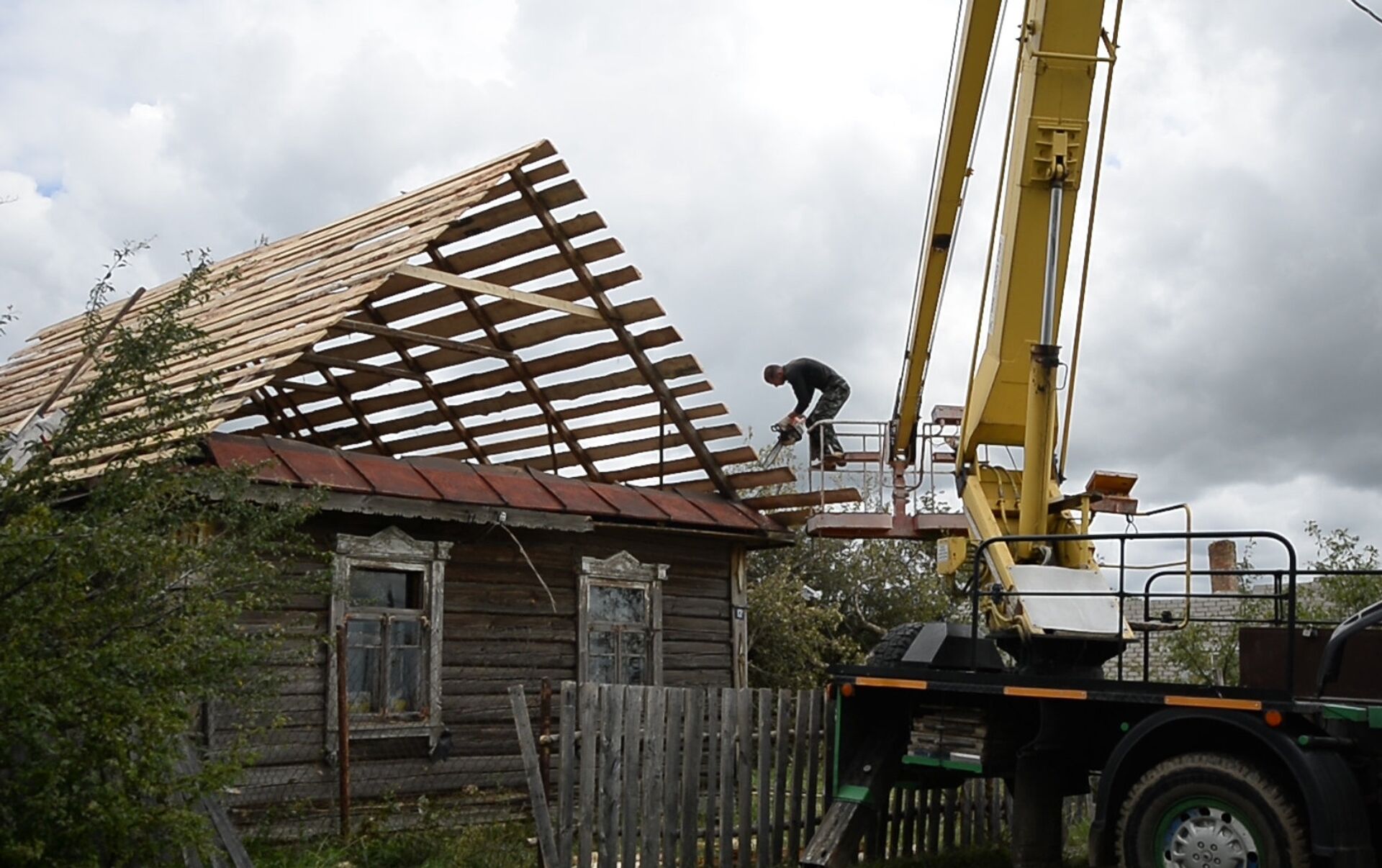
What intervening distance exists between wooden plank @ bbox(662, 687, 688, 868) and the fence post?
2.85m

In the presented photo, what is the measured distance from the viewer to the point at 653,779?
10.1 metres

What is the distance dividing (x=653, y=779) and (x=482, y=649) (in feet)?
12.4

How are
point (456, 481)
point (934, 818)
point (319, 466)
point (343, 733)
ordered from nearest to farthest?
point (343, 733) < point (934, 818) < point (319, 466) < point (456, 481)

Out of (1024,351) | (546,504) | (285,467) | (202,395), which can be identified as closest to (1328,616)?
(1024,351)

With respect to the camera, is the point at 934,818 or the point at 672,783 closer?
the point at 672,783

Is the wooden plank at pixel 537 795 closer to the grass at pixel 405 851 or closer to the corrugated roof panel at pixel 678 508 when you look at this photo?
the grass at pixel 405 851

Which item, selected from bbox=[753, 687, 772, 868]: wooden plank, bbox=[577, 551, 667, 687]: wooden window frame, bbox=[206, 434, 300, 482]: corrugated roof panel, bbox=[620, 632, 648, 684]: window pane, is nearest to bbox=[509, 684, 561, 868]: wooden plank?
bbox=[753, 687, 772, 868]: wooden plank

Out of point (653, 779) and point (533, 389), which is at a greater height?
point (533, 389)

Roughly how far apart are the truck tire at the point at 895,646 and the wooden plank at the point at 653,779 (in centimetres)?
171

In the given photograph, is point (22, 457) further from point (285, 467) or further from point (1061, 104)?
point (1061, 104)

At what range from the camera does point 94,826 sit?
22.1 ft

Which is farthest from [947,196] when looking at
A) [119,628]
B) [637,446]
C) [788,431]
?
[119,628]

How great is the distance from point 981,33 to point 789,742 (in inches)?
227

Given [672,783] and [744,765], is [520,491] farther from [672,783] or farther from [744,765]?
[672,783]
